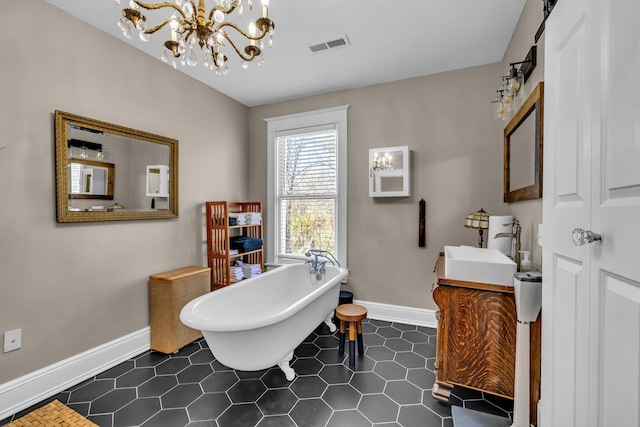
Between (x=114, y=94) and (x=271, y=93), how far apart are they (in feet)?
5.44

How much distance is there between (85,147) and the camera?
2170mm

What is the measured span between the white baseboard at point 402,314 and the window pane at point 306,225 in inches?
31.6

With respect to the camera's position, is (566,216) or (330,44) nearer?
(566,216)

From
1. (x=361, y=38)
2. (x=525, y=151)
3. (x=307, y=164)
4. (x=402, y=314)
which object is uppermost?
(x=361, y=38)

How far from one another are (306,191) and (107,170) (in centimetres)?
203

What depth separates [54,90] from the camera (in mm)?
2012

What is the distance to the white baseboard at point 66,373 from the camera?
1.80 meters

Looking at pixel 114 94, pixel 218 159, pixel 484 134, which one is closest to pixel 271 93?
pixel 218 159

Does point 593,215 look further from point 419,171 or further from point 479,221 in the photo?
point 419,171

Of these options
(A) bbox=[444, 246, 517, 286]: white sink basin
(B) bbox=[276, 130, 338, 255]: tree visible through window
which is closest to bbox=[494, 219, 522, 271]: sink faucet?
(A) bbox=[444, 246, 517, 286]: white sink basin

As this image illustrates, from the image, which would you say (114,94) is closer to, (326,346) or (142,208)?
(142,208)

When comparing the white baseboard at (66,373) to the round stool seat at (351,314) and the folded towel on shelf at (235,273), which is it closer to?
the folded towel on shelf at (235,273)

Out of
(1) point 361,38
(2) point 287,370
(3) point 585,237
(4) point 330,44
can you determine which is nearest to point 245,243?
(2) point 287,370

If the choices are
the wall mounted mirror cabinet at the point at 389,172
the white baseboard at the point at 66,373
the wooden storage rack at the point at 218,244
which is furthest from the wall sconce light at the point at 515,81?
the white baseboard at the point at 66,373
